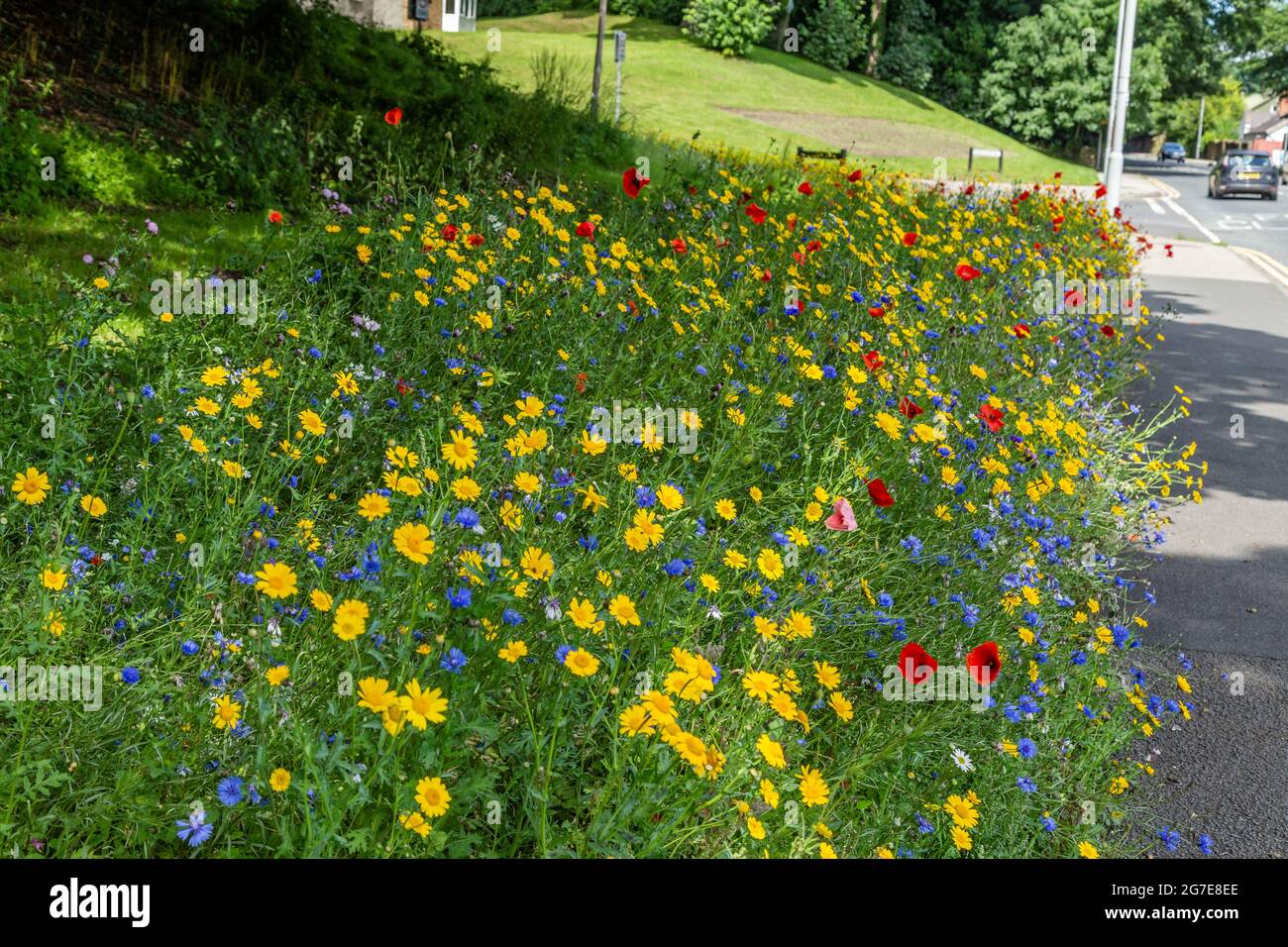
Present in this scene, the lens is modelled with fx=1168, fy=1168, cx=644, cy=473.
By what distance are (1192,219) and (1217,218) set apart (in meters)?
1.17

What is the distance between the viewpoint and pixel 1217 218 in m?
31.5

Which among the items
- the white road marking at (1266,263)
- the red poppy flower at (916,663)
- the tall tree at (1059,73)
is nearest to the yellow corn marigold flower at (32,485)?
the red poppy flower at (916,663)

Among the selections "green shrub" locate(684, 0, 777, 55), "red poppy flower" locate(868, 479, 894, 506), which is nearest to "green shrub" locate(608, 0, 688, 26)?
"green shrub" locate(684, 0, 777, 55)

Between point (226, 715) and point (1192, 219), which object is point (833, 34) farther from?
point (226, 715)

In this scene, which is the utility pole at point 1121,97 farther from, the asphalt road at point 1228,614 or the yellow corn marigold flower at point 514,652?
the yellow corn marigold flower at point 514,652

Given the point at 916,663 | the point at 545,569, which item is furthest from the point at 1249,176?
the point at 545,569

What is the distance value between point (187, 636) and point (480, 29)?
52.6m

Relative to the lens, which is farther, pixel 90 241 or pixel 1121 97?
pixel 1121 97

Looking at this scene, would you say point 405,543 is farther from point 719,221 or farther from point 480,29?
point 480,29

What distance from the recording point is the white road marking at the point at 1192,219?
1001 inches

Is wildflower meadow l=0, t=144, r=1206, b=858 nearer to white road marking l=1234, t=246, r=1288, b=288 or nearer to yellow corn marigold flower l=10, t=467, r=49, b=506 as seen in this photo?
yellow corn marigold flower l=10, t=467, r=49, b=506

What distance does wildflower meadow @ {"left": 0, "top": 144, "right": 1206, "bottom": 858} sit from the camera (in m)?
2.29

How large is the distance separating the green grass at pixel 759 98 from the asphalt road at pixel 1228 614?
71.2 ft
